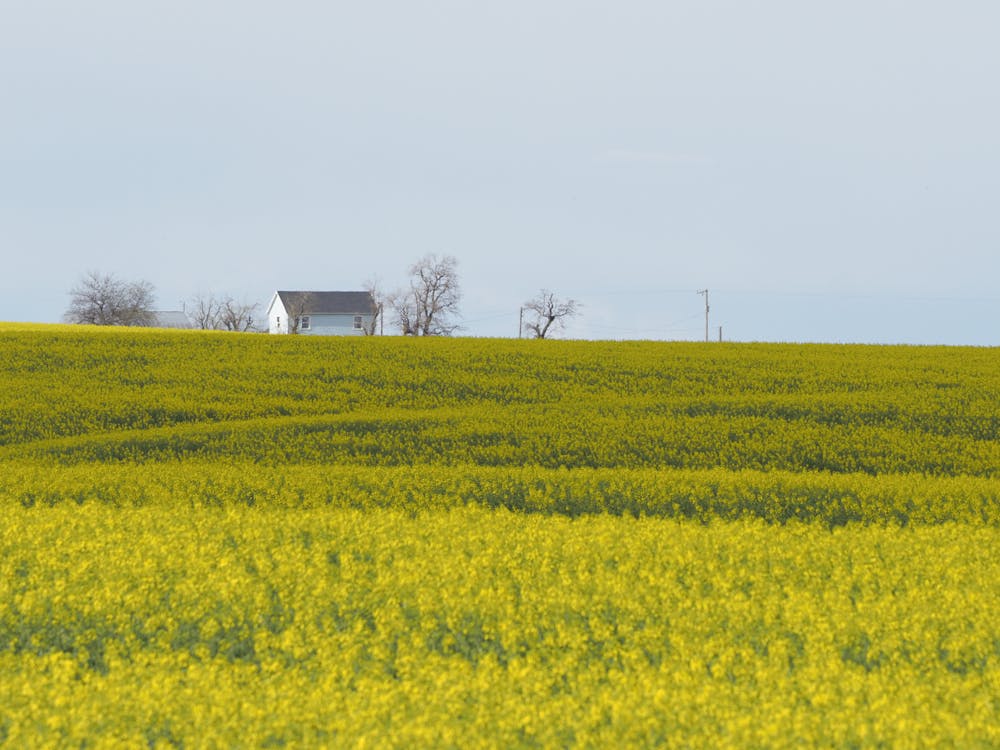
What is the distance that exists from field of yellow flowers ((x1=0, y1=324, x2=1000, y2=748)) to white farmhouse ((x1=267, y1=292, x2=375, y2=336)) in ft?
288

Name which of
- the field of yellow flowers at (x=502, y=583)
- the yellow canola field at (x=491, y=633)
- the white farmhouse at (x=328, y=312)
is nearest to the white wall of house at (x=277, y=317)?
the white farmhouse at (x=328, y=312)

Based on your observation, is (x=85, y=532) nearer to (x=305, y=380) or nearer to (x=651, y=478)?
(x=651, y=478)

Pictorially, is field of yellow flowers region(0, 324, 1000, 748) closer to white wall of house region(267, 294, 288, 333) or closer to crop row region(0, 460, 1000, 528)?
crop row region(0, 460, 1000, 528)

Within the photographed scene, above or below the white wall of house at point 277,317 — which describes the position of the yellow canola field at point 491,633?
below

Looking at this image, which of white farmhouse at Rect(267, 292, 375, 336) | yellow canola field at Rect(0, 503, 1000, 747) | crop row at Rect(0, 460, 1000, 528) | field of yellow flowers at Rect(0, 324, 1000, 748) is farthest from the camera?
white farmhouse at Rect(267, 292, 375, 336)

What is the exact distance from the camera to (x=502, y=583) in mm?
9125

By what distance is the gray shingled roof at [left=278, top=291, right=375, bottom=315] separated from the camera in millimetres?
113500

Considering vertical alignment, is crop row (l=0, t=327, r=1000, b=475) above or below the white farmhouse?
below

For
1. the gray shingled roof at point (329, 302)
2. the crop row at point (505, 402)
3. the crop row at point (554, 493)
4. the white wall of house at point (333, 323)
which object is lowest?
the crop row at point (554, 493)

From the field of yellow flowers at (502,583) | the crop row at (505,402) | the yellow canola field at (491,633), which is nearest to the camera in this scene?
the yellow canola field at (491,633)

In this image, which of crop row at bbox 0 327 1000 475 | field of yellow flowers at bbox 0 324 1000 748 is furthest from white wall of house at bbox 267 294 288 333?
field of yellow flowers at bbox 0 324 1000 748

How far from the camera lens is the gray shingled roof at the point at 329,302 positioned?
114 meters

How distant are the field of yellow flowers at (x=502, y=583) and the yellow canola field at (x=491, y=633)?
0.03 m

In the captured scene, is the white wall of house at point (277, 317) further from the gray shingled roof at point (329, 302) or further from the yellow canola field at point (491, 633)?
the yellow canola field at point (491, 633)
